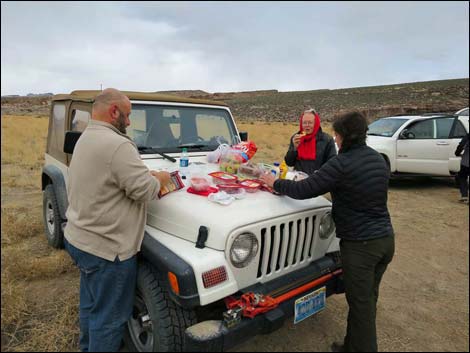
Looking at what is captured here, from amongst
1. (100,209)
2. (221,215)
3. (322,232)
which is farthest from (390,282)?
(100,209)

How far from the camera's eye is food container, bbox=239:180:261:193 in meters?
2.63

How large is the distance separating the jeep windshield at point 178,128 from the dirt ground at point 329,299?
1.09 m

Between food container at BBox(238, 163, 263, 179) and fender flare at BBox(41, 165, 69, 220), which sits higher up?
food container at BBox(238, 163, 263, 179)

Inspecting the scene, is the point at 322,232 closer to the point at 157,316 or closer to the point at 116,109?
the point at 157,316

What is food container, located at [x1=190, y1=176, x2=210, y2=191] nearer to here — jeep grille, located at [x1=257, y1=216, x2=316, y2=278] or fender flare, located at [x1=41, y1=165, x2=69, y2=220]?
jeep grille, located at [x1=257, y1=216, x2=316, y2=278]

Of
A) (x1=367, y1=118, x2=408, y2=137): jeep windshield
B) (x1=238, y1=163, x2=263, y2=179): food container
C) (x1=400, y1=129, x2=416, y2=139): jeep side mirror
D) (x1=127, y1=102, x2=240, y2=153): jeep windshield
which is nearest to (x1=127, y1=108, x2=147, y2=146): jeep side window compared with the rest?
(x1=127, y1=102, x2=240, y2=153): jeep windshield

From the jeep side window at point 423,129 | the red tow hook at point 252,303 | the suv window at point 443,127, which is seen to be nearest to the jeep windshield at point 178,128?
the red tow hook at point 252,303

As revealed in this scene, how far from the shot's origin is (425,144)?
7.64m

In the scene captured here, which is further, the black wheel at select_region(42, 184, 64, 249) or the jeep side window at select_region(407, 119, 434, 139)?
the jeep side window at select_region(407, 119, 434, 139)

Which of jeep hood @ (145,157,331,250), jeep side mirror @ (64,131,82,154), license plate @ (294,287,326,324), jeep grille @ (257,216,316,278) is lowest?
license plate @ (294,287,326,324)

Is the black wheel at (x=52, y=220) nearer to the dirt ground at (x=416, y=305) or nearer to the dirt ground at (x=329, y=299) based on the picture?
the dirt ground at (x=329, y=299)

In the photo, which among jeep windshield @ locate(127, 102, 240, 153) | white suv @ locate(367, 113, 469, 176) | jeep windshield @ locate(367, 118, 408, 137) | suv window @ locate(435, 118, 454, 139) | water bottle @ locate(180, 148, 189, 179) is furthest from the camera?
jeep windshield @ locate(367, 118, 408, 137)

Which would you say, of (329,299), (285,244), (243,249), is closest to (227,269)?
(243,249)

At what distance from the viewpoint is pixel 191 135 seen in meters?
3.66
